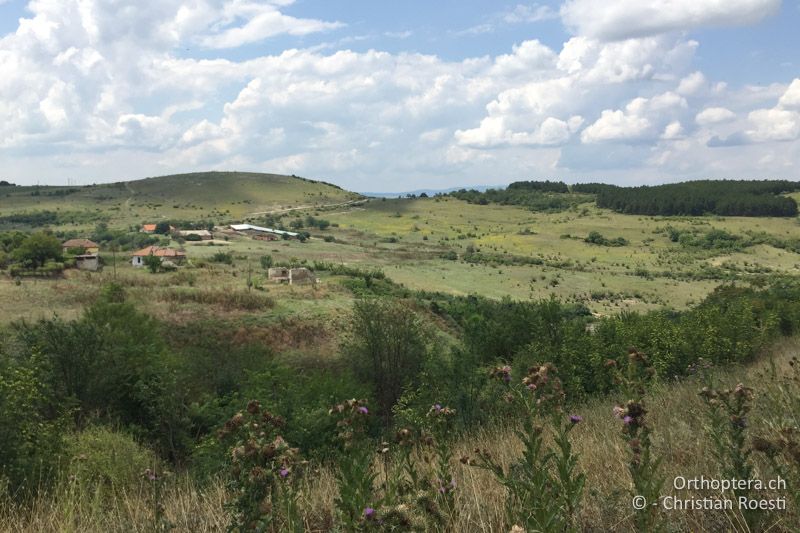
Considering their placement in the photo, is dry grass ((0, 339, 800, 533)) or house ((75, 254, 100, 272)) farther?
house ((75, 254, 100, 272))

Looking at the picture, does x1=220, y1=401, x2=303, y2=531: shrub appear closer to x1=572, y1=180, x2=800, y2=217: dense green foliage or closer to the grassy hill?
the grassy hill

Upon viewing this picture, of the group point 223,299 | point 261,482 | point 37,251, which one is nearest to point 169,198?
point 37,251

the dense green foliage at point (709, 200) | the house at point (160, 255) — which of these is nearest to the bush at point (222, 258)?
the house at point (160, 255)

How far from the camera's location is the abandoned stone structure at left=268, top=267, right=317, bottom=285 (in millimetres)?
57062

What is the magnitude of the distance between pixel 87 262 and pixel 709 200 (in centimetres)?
15458

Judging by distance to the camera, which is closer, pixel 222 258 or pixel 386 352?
pixel 386 352

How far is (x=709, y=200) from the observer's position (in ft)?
509

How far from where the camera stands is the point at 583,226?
133 meters

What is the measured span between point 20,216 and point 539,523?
499ft

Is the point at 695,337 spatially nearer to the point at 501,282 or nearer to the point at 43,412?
the point at 43,412

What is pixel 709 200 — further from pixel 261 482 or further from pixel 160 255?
pixel 261 482

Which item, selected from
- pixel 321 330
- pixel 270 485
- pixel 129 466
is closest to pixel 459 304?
pixel 321 330

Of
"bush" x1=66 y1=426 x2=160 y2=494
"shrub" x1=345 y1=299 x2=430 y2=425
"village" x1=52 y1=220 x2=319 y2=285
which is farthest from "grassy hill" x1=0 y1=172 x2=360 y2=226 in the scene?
"bush" x1=66 y1=426 x2=160 y2=494

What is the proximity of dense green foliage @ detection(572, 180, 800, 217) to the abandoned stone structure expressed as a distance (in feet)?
415
